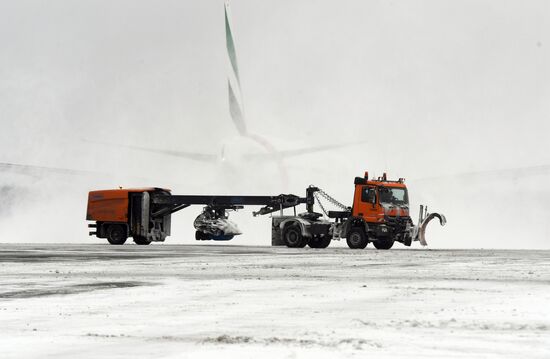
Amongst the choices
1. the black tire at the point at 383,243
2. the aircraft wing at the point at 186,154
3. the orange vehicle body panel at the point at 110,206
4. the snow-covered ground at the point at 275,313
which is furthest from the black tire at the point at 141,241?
the snow-covered ground at the point at 275,313

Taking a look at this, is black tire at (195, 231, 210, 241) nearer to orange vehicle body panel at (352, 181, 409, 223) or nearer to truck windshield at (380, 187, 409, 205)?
orange vehicle body panel at (352, 181, 409, 223)

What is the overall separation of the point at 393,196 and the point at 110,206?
577 inches

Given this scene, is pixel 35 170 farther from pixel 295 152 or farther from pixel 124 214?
pixel 124 214

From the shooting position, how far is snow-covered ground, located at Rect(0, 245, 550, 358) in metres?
9.84

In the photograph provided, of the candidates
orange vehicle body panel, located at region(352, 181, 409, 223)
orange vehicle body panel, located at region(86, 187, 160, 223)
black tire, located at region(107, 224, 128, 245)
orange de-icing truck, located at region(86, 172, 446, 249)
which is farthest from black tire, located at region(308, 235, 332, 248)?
black tire, located at region(107, 224, 128, 245)

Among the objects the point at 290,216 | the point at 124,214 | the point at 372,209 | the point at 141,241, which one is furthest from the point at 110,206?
the point at 372,209

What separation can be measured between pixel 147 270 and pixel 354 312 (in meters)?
10.8

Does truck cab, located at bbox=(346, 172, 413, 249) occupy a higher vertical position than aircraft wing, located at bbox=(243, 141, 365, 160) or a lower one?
lower

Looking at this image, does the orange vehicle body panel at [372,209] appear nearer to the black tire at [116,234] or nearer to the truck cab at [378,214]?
the truck cab at [378,214]

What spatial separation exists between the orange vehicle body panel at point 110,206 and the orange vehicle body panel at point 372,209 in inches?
478

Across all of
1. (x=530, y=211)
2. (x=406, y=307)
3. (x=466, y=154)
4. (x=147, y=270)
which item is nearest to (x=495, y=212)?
(x=530, y=211)

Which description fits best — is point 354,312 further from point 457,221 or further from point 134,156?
point 134,156

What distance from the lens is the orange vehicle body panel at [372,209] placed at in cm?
4009

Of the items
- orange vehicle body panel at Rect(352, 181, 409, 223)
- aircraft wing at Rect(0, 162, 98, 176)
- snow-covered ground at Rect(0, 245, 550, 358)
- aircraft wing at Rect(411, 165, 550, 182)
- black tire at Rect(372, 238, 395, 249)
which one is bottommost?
snow-covered ground at Rect(0, 245, 550, 358)
